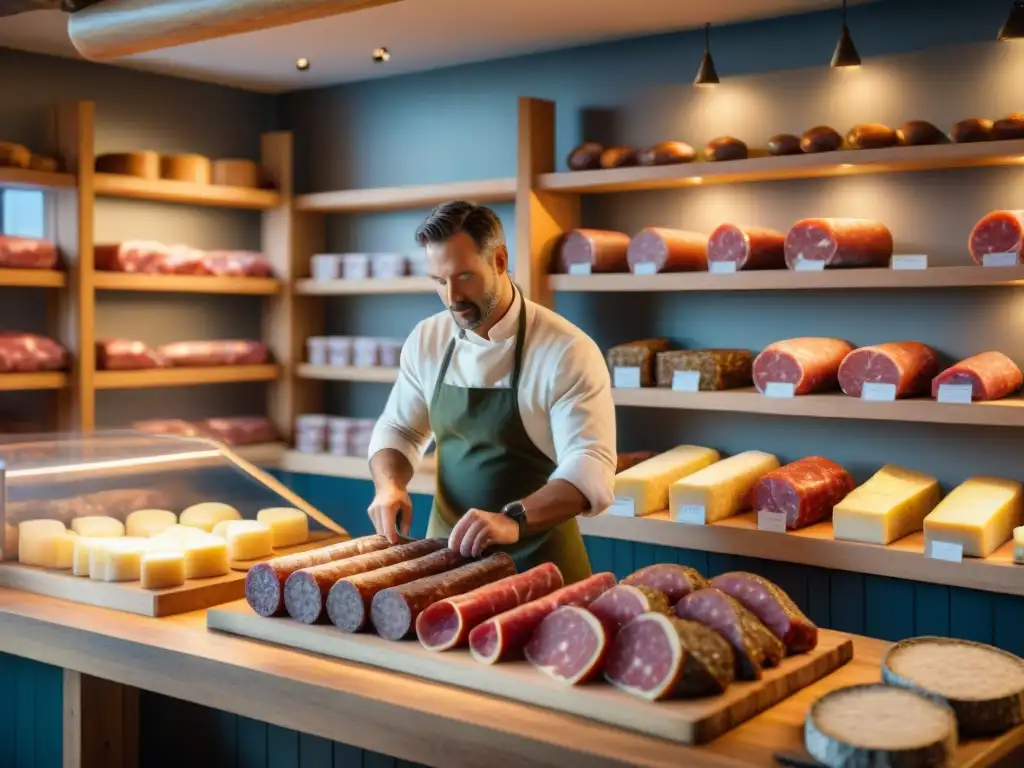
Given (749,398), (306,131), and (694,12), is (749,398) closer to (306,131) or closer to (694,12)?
(694,12)

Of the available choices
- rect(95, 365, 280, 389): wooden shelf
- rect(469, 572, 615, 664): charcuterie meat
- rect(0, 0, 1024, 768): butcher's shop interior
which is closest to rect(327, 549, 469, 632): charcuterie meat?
rect(0, 0, 1024, 768): butcher's shop interior

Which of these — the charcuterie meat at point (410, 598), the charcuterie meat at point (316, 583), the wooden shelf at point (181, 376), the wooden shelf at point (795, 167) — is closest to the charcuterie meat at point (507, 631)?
the charcuterie meat at point (410, 598)

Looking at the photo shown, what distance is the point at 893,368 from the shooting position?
13.0 ft

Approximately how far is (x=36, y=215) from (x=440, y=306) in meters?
1.84

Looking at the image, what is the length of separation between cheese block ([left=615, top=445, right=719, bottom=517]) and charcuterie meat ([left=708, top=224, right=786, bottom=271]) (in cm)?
77

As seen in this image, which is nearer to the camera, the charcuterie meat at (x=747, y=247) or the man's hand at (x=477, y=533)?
the man's hand at (x=477, y=533)

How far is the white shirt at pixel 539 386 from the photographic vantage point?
9.70 feet

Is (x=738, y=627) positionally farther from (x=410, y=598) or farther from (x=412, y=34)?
(x=412, y=34)

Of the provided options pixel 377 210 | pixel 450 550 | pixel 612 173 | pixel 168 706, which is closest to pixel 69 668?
pixel 168 706

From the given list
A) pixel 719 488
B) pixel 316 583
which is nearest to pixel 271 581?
pixel 316 583

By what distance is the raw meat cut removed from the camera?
2.04 meters

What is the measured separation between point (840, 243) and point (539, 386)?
149 cm

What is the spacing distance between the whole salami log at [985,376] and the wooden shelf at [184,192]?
3.31 meters

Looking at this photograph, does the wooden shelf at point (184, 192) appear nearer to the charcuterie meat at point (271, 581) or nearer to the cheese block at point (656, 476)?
the cheese block at point (656, 476)
